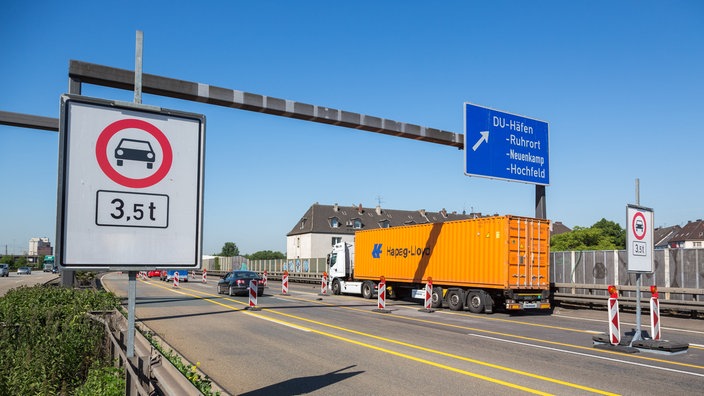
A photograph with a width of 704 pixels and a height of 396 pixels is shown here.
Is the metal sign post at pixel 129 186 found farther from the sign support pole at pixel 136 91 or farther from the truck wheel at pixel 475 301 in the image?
the truck wheel at pixel 475 301

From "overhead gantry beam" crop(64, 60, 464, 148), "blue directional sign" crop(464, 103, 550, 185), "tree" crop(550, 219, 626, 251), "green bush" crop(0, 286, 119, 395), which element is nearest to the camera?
"green bush" crop(0, 286, 119, 395)

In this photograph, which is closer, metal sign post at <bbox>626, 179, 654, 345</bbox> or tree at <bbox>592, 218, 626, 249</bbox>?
metal sign post at <bbox>626, 179, 654, 345</bbox>

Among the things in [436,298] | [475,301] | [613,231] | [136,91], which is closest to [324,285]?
[436,298]

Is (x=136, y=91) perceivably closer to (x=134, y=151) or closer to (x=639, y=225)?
(x=134, y=151)

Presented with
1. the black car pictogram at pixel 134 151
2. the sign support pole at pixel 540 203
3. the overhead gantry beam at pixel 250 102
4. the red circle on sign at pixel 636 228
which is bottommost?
the red circle on sign at pixel 636 228

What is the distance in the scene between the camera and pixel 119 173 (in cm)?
347

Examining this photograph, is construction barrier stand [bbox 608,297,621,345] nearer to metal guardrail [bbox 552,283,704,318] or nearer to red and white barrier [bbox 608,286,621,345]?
red and white barrier [bbox 608,286,621,345]

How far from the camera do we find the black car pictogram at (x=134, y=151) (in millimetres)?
3482

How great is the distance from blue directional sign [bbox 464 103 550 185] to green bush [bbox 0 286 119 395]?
12087 millimetres

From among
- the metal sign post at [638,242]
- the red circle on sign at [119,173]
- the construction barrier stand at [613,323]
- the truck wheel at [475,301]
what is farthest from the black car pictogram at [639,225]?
the red circle on sign at [119,173]

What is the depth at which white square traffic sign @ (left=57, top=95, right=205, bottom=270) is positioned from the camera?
336 cm

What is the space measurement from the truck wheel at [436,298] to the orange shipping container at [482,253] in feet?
0.97

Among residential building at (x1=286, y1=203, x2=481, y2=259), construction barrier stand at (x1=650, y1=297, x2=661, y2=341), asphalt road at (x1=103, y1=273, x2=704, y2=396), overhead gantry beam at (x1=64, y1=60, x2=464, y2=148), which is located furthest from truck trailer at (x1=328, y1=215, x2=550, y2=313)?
residential building at (x1=286, y1=203, x2=481, y2=259)

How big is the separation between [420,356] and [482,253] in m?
11.0
